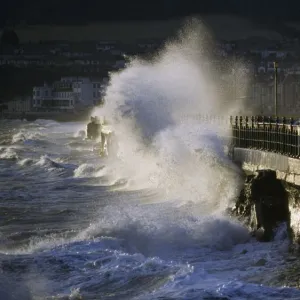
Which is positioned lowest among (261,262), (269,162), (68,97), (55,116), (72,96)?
(55,116)

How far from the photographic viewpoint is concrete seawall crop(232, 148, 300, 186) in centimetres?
1815

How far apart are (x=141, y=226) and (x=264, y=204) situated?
219cm

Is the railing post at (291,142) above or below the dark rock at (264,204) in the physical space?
above

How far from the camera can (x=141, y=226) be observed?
19094 mm

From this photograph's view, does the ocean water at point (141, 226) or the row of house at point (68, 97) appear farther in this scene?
the row of house at point (68, 97)

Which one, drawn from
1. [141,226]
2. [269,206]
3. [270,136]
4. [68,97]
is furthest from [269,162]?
[68,97]

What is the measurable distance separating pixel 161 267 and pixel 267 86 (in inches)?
3127

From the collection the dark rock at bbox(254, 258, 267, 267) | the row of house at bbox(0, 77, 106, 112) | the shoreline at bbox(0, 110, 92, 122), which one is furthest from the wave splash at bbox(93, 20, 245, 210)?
the row of house at bbox(0, 77, 106, 112)

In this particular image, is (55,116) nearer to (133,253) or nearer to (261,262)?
(133,253)

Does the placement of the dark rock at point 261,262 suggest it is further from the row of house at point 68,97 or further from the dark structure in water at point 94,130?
the row of house at point 68,97

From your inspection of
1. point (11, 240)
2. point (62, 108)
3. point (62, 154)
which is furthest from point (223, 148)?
point (62, 108)

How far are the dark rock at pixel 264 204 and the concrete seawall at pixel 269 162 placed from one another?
0.24 metres

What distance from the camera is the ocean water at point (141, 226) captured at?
50.4ft

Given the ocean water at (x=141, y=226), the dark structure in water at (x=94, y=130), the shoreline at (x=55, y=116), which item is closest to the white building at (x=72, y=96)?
the shoreline at (x=55, y=116)
